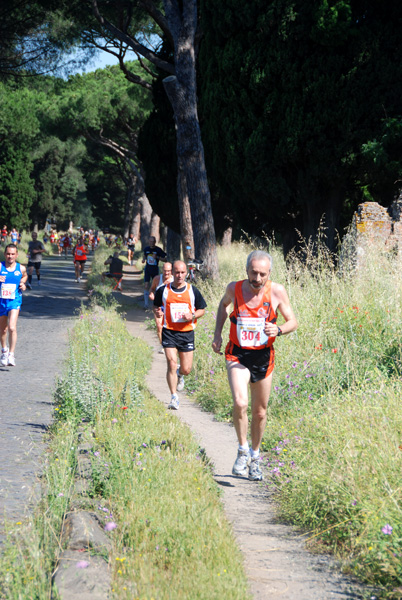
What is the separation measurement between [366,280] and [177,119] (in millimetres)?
8969

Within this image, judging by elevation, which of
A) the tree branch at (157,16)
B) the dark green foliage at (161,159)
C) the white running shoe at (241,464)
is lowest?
the white running shoe at (241,464)

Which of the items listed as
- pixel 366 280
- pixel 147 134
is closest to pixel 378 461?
pixel 366 280

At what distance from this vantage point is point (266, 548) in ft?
15.4

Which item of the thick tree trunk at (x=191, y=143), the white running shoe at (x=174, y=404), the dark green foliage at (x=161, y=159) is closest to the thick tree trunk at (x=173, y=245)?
the dark green foliage at (x=161, y=159)

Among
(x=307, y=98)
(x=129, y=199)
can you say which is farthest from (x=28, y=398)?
(x=129, y=199)

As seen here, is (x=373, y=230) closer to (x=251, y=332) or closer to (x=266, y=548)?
(x=251, y=332)

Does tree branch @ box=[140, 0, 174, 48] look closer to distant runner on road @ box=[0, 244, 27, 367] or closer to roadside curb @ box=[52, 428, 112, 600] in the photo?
distant runner on road @ box=[0, 244, 27, 367]

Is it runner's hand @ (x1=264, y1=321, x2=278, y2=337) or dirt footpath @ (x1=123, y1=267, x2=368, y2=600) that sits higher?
runner's hand @ (x1=264, y1=321, x2=278, y2=337)

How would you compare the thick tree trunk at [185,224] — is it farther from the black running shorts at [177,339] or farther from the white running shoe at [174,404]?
the white running shoe at [174,404]

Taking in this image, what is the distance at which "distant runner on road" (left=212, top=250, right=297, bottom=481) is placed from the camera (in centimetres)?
580

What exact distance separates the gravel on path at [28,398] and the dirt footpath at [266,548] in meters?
1.44

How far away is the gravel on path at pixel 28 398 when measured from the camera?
17.5 feet

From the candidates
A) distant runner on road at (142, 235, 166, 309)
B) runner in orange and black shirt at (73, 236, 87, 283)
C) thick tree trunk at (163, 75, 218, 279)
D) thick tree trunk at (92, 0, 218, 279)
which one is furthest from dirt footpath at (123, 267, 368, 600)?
runner in orange and black shirt at (73, 236, 87, 283)

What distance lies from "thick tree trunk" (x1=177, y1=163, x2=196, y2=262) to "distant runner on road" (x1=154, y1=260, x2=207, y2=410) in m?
9.59
